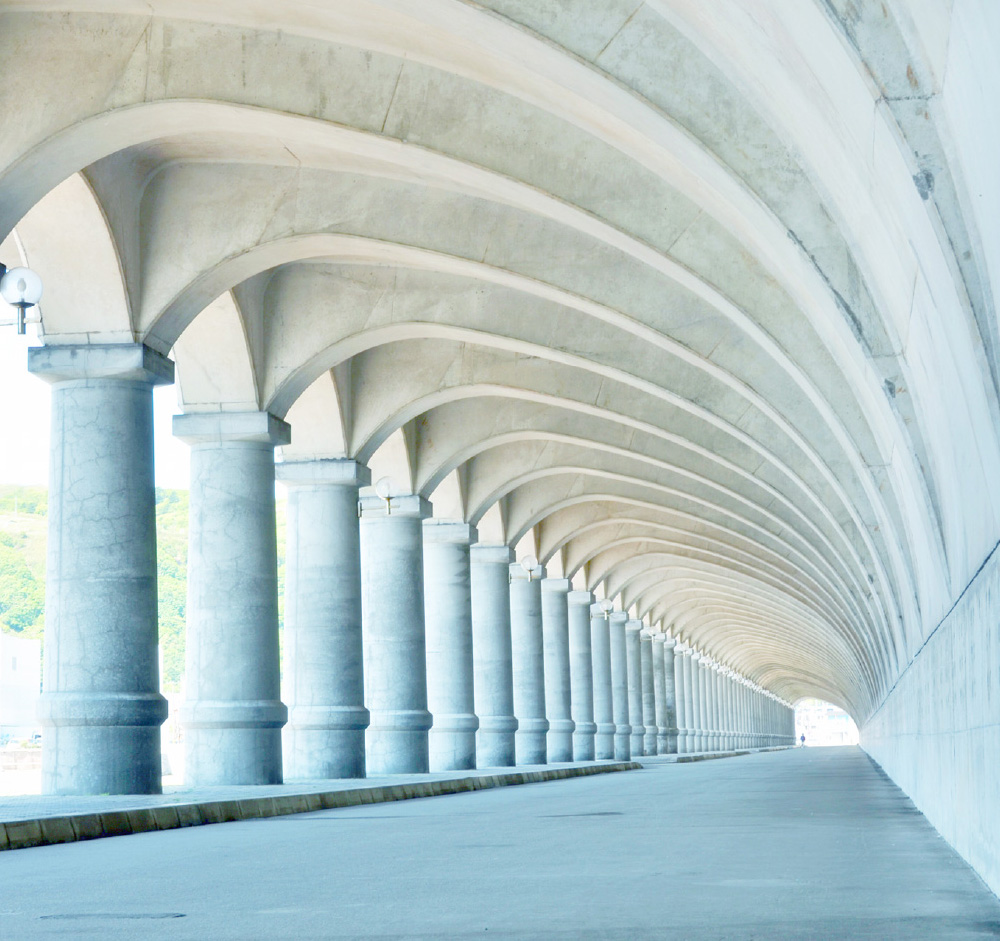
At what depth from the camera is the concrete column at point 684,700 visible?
254 ft

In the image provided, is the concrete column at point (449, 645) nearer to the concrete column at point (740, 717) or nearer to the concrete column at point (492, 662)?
the concrete column at point (492, 662)

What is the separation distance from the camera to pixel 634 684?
62.1 meters

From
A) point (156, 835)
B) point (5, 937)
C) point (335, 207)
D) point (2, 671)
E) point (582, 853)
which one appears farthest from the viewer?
point (2, 671)

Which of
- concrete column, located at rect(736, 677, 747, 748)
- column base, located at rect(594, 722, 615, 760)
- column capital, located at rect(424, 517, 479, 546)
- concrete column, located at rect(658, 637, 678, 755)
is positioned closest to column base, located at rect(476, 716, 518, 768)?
column capital, located at rect(424, 517, 479, 546)

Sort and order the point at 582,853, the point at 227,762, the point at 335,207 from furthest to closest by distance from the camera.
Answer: the point at 227,762
the point at 335,207
the point at 582,853

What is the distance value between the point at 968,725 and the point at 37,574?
191 ft

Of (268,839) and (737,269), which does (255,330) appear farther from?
(268,839)

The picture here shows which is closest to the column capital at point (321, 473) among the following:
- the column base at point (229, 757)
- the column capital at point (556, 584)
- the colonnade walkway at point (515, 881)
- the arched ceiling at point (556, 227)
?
the arched ceiling at point (556, 227)

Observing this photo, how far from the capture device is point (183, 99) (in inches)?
595

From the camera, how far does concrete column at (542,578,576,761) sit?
145ft

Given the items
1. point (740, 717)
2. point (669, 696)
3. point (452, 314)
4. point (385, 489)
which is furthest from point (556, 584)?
point (740, 717)

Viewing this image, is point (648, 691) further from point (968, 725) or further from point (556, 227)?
point (968, 725)

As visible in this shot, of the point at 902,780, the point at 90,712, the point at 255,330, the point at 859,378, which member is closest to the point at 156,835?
the point at 90,712

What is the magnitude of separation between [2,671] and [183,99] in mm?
40279
